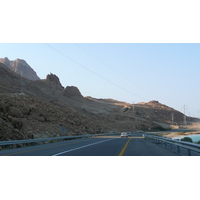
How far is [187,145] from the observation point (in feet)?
45.8

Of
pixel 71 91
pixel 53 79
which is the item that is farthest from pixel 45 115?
pixel 53 79

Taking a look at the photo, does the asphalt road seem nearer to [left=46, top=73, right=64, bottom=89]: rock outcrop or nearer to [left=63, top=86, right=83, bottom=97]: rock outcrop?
[left=63, top=86, right=83, bottom=97]: rock outcrop

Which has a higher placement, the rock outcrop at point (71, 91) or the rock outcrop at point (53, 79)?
the rock outcrop at point (53, 79)

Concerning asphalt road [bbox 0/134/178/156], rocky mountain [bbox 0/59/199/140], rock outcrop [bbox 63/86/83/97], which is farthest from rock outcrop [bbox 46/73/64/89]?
asphalt road [bbox 0/134/178/156]

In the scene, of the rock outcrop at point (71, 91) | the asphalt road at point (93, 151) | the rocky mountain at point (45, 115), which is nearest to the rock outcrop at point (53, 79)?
the rocky mountain at point (45, 115)

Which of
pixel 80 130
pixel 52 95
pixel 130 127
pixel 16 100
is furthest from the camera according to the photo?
pixel 52 95

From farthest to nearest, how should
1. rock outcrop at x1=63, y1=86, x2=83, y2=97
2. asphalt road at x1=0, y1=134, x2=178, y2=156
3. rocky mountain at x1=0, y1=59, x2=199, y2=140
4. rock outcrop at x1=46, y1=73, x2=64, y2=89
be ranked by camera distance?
1. rock outcrop at x1=46, y1=73, x2=64, y2=89
2. rock outcrop at x1=63, y1=86, x2=83, y2=97
3. rocky mountain at x1=0, y1=59, x2=199, y2=140
4. asphalt road at x1=0, y1=134, x2=178, y2=156

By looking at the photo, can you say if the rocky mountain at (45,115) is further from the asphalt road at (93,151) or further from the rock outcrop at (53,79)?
the asphalt road at (93,151)

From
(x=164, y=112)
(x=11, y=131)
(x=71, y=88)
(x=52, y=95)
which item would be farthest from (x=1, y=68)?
(x=164, y=112)

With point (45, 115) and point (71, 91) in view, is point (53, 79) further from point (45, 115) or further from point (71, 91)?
point (45, 115)

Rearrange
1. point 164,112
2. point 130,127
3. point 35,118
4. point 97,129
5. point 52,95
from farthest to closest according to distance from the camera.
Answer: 1. point 164,112
2. point 52,95
3. point 130,127
4. point 97,129
5. point 35,118

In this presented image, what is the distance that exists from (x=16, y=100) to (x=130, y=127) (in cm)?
5743

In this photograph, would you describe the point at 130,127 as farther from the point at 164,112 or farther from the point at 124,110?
the point at 164,112

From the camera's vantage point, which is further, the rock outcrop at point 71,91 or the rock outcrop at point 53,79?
the rock outcrop at point 53,79
